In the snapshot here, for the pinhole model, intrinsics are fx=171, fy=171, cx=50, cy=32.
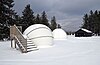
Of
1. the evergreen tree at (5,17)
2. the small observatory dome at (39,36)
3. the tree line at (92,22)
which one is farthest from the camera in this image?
the tree line at (92,22)

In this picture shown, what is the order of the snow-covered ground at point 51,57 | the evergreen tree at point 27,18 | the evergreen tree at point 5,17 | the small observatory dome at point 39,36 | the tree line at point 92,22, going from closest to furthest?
the snow-covered ground at point 51,57
the small observatory dome at point 39,36
the evergreen tree at point 5,17
the evergreen tree at point 27,18
the tree line at point 92,22

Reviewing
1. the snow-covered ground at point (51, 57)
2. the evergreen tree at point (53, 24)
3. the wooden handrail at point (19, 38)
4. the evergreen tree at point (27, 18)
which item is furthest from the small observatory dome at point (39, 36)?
the evergreen tree at point (53, 24)

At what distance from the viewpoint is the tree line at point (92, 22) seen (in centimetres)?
9561

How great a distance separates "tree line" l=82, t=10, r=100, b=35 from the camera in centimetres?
9561

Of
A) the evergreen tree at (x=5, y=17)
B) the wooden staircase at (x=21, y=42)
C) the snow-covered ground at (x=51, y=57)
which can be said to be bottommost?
the snow-covered ground at (x=51, y=57)

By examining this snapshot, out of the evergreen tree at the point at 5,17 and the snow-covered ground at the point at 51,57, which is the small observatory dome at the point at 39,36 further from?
the evergreen tree at the point at 5,17

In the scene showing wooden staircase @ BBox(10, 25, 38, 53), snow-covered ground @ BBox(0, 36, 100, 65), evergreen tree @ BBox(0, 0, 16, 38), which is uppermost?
evergreen tree @ BBox(0, 0, 16, 38)

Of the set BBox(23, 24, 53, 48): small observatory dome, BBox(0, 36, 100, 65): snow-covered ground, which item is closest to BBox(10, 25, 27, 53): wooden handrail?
BBox(0, 36, 100, 65): snow-covered ground

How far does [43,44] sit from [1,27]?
19597 mm

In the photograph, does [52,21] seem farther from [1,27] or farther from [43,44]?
[43,44]

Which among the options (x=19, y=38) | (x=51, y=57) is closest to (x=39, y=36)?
(x=19, y=38)

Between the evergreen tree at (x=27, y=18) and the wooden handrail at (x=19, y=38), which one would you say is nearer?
the wooden handrail at (x=19, y=38)

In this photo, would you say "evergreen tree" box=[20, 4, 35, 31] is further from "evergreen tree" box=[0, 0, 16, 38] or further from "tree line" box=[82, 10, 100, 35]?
"tree line" box=[82, 10, 100, 35]

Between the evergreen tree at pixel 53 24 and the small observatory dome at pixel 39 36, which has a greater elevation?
the evergreen tree at pixel 53 24
